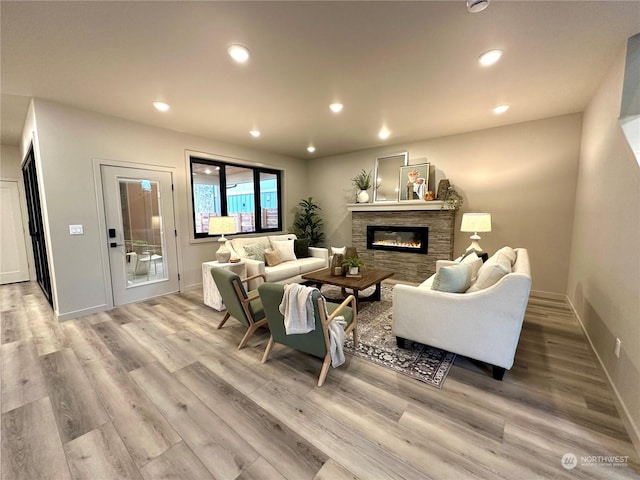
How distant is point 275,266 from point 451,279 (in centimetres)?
280

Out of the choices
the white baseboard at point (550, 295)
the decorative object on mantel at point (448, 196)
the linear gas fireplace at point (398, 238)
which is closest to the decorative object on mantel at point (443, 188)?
the decorative object on mantel at point (448, 196)

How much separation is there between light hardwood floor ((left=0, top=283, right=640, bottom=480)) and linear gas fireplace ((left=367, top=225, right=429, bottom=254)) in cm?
233

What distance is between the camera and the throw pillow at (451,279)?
2.21 m

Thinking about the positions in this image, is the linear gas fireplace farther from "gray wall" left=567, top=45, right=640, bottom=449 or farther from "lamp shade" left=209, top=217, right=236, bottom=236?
"lamp shade" left=209, top=217, right=236, bottom=236

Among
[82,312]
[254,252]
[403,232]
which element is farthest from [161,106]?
[403,232]

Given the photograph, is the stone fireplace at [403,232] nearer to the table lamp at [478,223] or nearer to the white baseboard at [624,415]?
the table lamp at [478,223]

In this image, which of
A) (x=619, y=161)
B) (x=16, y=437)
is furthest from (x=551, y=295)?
(x=16, y=437)

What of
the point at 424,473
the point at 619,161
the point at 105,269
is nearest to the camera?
the point at 424,473

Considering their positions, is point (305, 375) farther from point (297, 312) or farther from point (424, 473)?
point (424, 473)

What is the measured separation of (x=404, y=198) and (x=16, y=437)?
530 centimetres

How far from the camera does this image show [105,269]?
3545 mm

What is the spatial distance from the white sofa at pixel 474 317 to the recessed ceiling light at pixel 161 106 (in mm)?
3507

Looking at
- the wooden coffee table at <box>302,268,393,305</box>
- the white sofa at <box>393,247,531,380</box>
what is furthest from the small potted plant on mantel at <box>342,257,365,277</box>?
the white sofa at <box>393,247,531,380</box>

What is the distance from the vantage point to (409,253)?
4852 millimetres
